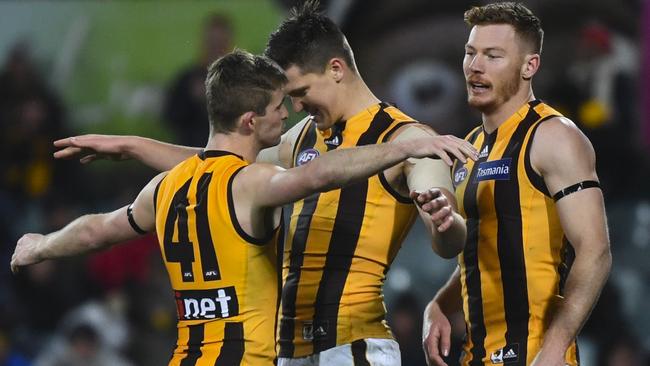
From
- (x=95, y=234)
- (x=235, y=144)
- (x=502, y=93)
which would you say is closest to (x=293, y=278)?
(x=235, y=144)

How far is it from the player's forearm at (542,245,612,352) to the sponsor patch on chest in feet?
1.62

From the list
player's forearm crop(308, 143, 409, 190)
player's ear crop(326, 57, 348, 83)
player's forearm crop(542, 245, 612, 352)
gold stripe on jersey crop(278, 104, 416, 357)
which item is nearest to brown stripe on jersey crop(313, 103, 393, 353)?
gold stripe on jersey crop(278, 104, 416, 357)

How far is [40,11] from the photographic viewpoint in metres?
11.8

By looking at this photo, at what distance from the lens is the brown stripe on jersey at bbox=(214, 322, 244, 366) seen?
438cm

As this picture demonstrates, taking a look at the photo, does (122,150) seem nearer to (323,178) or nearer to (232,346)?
(232,346)

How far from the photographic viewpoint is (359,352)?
4.83 metres

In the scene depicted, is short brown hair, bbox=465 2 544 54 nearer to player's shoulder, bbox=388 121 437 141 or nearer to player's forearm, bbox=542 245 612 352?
player's shoulder, bbox=388 121 437 141

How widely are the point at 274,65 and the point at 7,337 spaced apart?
664 cm

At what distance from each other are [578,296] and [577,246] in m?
0.19

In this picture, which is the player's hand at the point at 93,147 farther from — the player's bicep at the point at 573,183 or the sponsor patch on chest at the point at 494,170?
the player's bicep at the point at 573,183

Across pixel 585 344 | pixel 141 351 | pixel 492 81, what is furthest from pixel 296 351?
pixel 141 351

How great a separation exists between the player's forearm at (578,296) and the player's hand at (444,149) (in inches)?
28.2

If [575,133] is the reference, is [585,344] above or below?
below

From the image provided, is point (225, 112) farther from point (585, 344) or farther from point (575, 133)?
point (585, 344)
